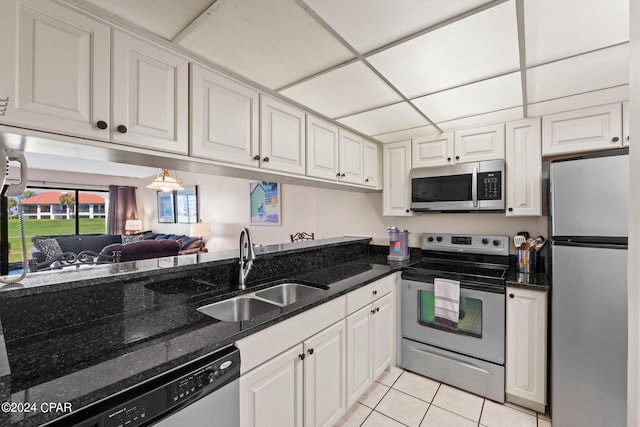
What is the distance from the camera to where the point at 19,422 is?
2.18 ft

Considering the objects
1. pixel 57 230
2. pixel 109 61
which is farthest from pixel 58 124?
pixel 57 230

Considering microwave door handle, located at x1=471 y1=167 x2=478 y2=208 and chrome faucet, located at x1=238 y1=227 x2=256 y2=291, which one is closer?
chrome faucet, located at x1=238 y1=227 x2=256 y2=291

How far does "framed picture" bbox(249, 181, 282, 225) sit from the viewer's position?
474cm

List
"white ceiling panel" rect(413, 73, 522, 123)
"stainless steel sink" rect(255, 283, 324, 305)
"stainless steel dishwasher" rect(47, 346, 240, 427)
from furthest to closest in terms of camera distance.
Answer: "stainless steel sink" rect(255, 283, 324, 305) → "white ceiling panel" rect(413, 73, 522, 123) → "stainless steel dishwasher" rect(47, 346, 240, 427)

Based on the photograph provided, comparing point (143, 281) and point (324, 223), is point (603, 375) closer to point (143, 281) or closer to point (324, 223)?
point (143, 281)

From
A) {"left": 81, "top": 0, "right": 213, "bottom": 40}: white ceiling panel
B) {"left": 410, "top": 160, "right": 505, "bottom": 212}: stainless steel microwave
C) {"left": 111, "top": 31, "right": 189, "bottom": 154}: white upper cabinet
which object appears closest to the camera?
{"left": 81, "top": 0, "right": 213, "bottom": 40}: white ceiling panel

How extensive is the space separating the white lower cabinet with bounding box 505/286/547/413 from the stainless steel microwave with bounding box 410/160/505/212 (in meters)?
0.77

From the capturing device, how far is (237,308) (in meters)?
1.67

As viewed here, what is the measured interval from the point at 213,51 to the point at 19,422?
58.2 inches

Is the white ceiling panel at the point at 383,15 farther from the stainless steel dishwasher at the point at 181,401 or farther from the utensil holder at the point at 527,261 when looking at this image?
the utensil holder at the point at 527,261

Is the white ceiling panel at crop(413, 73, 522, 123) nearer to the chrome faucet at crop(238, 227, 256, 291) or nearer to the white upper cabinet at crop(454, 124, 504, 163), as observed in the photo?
the white upper cabinet at crop(454, 124, 504, 163)

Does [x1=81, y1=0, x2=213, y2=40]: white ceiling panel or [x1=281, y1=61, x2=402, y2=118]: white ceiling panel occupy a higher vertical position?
[x1=281, y1=61, x2=402, y2=118]: white ceiling panel

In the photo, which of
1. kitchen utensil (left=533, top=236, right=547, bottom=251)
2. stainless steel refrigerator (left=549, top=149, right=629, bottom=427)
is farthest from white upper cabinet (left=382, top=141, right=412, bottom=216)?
stainless steel refrigerator (left=549, top=149, right=629, bottom=427)

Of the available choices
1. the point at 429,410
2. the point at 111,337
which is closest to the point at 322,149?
the point at 111,337
